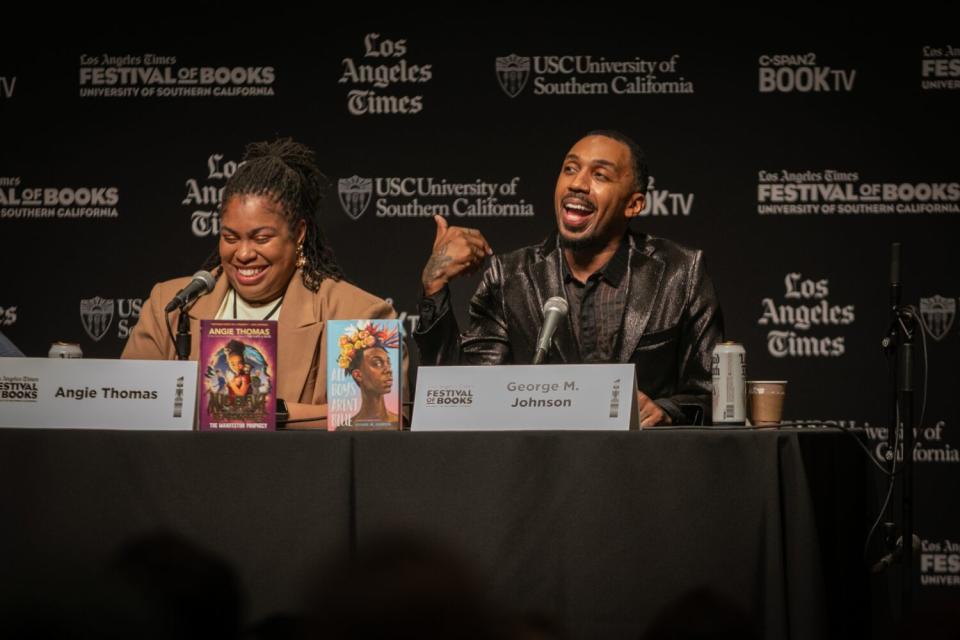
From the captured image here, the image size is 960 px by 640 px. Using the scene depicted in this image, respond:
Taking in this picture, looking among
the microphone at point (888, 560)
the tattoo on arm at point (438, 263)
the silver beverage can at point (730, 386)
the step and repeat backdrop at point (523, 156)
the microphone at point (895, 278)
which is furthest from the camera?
the step and repeat backdrop at point (523, 156)

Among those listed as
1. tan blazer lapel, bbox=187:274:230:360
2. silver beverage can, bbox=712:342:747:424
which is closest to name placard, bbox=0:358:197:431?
tan blazer lapel, bbox=187:274:230:360

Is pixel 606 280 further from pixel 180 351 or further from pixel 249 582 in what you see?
pixel 249 582

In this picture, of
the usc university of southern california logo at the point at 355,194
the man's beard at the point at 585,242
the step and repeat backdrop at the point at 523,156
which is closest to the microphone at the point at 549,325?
the man's beard at the point at 585,242

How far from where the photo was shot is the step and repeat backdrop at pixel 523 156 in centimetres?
488

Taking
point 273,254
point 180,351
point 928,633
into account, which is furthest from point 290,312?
point 928,633

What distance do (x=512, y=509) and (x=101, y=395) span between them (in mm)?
925

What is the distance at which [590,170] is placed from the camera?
3.70m

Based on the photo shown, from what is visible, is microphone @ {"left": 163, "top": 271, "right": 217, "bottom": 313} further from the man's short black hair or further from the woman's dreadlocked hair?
the man's short black hair

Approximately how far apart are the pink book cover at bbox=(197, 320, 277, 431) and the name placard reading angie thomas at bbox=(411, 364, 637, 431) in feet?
1.16

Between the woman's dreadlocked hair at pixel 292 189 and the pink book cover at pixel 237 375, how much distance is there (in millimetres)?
1057

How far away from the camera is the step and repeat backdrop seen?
4875 millimetres

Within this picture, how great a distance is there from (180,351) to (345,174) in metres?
2.31

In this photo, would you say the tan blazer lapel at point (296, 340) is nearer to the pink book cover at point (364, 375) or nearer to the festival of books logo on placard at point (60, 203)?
the pink book cover at point (364, 375)

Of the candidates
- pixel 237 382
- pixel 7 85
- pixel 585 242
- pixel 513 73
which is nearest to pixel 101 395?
pixel 237 382
